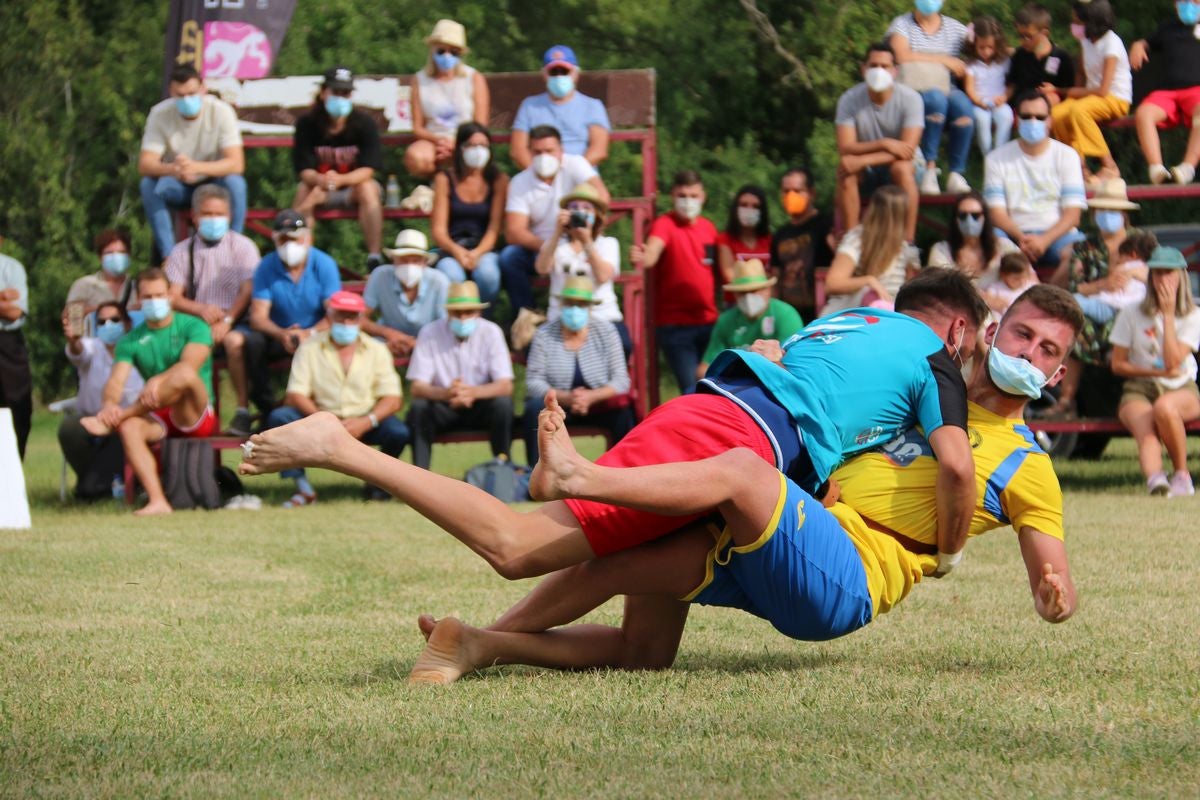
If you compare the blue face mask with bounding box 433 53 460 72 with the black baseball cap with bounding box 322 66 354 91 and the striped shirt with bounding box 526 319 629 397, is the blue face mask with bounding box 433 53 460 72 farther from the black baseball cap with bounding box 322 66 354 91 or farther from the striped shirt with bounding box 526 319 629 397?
the striped shirt with bounding box 526 319 629 397

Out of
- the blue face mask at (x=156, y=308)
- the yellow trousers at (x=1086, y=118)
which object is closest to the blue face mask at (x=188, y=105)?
the blue face mask at (x=156, y=308)

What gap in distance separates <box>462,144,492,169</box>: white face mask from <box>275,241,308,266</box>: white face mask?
1.51 m

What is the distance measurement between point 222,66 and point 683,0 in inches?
674

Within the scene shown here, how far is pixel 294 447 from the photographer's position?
503 cm

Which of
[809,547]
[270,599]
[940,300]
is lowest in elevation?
[270,599]

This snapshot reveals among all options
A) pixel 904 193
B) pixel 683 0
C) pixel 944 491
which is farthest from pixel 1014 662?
pixel 683 0

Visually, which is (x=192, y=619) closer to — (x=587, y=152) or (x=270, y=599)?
(x=270, y=599)

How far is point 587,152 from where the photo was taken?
14.1 metres

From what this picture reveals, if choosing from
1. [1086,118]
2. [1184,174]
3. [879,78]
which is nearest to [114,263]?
[879,78]

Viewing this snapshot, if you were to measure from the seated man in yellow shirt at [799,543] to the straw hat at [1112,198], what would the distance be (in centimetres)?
731

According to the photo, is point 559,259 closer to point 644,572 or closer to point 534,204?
Answer: point 534,204

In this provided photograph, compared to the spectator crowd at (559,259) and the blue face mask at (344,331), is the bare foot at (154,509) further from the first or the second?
the blue face mask at (344,331)

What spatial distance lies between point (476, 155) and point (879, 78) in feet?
10.5

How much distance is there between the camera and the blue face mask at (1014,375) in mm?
5703
